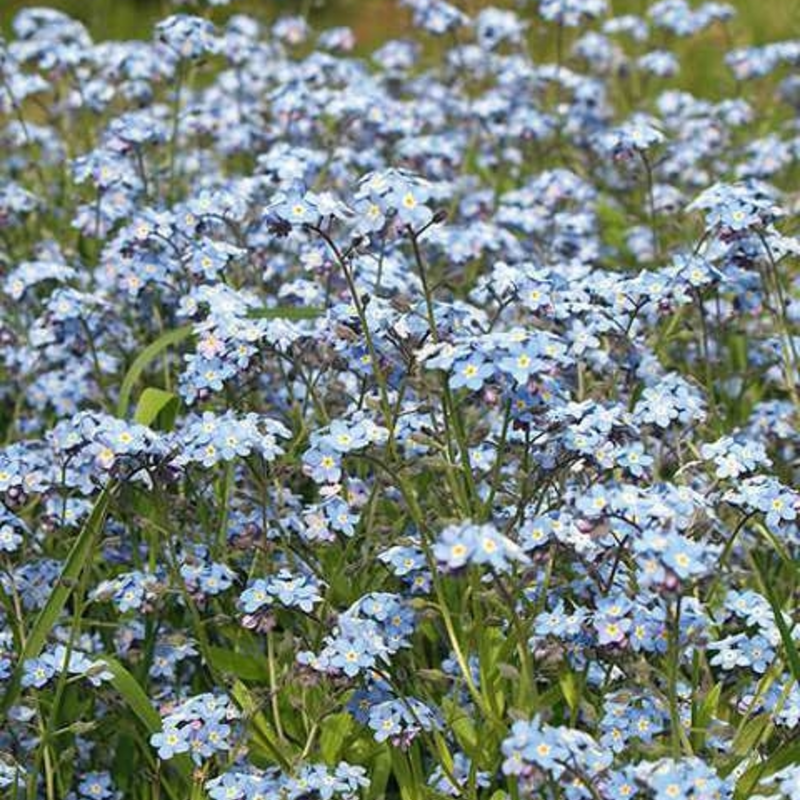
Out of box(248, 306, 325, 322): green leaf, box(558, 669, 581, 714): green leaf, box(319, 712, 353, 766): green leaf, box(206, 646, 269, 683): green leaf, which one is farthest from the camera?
box(248, 306, 325, 322): green leaf

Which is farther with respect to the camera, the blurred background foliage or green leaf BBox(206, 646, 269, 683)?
the blurred background foliage

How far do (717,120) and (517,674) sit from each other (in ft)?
14.6

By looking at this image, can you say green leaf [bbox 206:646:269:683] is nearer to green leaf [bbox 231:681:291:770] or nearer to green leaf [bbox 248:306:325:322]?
green leaf [bbox 231:681:291:770]

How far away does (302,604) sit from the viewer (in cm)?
374

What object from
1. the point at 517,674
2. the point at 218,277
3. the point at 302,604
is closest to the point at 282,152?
the point at 218,277

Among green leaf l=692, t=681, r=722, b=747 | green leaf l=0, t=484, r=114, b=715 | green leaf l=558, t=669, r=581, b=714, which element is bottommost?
green leaf l=692, t=681, r=722, b=747

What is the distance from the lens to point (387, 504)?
A: 4.58 meters

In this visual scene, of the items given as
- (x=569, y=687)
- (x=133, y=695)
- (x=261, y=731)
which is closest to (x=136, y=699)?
(x=133, y=695)

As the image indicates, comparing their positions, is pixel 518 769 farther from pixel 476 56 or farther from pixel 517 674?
pixel 476 56

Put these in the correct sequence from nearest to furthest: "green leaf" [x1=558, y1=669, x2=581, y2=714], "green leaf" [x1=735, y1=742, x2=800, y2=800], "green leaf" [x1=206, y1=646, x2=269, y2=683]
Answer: "green leaf" [x1=735, y1=742, x2=800, y2=800] < "green leaf" [x1=558, y1=669, x2=581, y2=714] < "green leaf" [x1=206, y1=646, x2=269, y2=683]

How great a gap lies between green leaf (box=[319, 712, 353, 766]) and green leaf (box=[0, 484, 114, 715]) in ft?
2.15

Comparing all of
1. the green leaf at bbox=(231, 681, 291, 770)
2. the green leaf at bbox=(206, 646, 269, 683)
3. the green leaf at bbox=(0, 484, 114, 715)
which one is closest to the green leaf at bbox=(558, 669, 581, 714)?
the green leaf at bbox=(231, 681, 291, 770)

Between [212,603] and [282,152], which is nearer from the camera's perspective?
[212,603]

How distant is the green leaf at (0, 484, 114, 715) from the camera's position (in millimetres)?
3750
